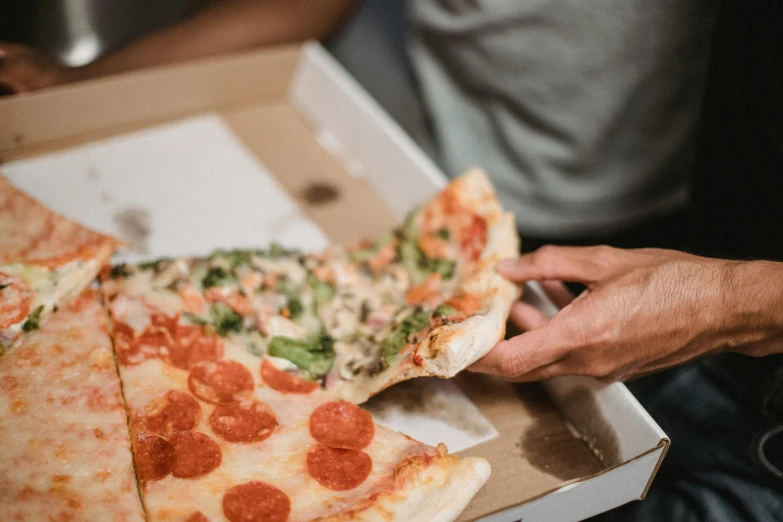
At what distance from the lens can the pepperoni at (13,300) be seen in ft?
4.94

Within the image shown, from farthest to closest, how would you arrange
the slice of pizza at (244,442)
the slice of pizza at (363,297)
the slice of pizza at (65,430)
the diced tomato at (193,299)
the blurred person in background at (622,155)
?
the diced tomato at (193,299) < the slice of pizza at (363,297) < the blurred person in background at (622,155) < the slice of pizza at (244,442) < the slice of pizza at (65,430)

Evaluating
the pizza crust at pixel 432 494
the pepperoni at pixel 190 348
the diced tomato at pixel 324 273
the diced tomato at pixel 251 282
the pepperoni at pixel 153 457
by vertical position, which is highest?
the diced tomato at pixel 251 282

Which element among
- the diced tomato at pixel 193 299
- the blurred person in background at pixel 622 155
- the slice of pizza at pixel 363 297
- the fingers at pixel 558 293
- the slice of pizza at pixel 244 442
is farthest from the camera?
the fingers at pixel 558 293

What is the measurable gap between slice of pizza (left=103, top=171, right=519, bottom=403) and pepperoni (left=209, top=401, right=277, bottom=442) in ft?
0.47

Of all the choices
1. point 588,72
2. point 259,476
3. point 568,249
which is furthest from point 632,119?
point 259,476

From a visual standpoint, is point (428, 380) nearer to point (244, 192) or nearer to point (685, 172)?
point (244, 192)

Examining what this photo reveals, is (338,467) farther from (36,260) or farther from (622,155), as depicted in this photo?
(622,155)

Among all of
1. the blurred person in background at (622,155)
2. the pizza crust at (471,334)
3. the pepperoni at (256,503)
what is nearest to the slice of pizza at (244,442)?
the pepperoni at (256,503)

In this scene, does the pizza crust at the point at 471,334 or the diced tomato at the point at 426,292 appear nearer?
the pizza crust at the point at 471,334

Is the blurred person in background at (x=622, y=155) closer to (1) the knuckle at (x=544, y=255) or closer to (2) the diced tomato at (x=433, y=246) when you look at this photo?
(1) the knuckle at (x=544, y=255)

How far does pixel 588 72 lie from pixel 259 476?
1.63m

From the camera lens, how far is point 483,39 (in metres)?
2.35

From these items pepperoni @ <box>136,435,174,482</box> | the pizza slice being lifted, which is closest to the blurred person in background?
the pizza slice being lifted

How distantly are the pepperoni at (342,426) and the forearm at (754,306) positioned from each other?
0.82 m
